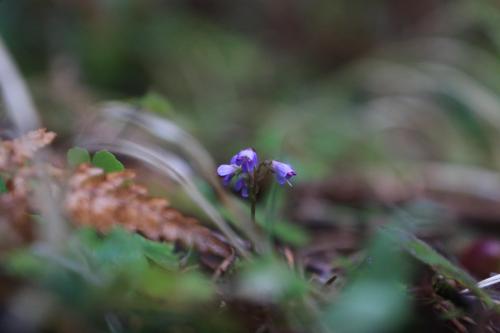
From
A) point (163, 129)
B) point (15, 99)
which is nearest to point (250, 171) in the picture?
point (163, 129)

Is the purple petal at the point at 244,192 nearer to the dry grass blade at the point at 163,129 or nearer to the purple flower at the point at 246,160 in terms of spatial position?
the purple flower at the point at 246,160

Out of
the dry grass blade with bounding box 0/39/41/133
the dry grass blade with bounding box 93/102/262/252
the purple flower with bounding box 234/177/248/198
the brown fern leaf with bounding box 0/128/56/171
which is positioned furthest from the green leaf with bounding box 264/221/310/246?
the dry grass blade with bounding box 0/39/41/133

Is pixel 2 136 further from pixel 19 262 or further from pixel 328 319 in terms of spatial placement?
pixel 328 319

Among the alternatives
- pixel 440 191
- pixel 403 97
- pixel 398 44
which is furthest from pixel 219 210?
pixel 398 44

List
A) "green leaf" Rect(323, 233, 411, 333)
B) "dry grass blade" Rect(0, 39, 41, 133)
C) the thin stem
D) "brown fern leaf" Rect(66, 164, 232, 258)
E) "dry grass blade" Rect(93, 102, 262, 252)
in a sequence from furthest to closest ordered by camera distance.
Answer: "dry grass blade" Rect(0, 39, 41, 133), "dry grass blade" Rect(93, 102, 262, 252), the thin stem, "brown fern leaf" Rect(66, 164, 232, 258), "green leaf" Rect(323, 233, 411, 333)

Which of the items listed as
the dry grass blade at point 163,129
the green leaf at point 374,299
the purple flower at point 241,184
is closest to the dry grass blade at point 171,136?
the dry grass blade at point 163,129

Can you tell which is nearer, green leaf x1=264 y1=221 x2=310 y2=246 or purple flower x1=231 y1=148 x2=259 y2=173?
purple flower x1=231 y1=148 x2=259 y2=173

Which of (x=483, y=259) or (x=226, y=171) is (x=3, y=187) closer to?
(x=226, y=171)

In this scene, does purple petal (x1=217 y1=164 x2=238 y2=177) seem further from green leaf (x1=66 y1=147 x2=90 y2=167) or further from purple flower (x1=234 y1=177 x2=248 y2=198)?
green leaf (x1=66 y1=147 x2=90 y2=167)
